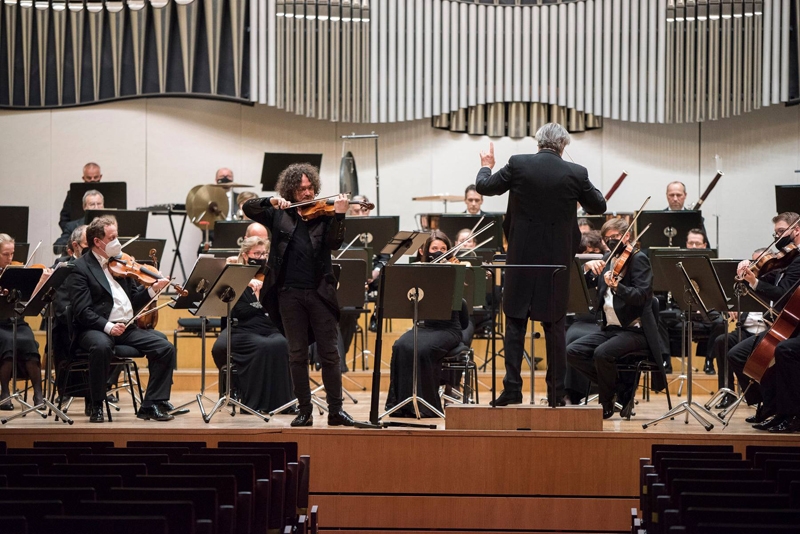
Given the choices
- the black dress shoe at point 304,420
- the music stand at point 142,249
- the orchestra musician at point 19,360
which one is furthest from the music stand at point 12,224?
the black dress shoe at point 304,420

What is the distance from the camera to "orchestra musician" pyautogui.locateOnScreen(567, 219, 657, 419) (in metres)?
5.77

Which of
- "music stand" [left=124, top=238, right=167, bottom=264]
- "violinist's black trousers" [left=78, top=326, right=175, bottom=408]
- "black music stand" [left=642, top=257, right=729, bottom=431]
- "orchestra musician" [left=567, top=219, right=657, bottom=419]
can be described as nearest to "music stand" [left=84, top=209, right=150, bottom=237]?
"music stand" [left=124, top=238, right=167, bottom=264]

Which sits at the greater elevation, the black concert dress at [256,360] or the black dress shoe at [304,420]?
the black concert dress at [256,360]

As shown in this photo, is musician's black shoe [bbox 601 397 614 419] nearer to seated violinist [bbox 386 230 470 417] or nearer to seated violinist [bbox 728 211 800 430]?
seated violinist [bbox 728 211 800 430]

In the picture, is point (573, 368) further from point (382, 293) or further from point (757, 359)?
point (382, 293)

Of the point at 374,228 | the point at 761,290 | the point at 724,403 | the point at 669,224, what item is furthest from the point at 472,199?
the point at 761,290

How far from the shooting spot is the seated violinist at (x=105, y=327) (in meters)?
5.77

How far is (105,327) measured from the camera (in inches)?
229

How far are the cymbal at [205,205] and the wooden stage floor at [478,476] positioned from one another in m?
4.28

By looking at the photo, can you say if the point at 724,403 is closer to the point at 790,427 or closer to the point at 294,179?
the point at 790,427

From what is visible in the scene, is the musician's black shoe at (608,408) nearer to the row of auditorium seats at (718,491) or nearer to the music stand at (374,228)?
the row of auditorium seats at (718,491)

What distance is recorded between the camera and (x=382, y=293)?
510cm

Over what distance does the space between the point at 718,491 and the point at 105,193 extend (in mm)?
6998

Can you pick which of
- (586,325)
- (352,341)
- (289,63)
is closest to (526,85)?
(289,63)
